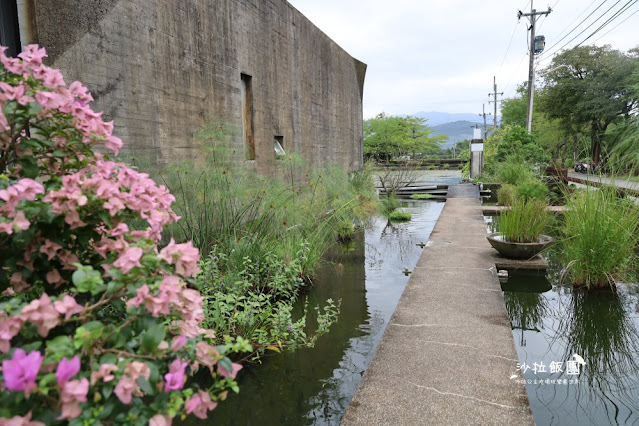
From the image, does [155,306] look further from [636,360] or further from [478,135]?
[478,135]

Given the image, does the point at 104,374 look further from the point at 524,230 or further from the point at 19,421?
the point at 524,230

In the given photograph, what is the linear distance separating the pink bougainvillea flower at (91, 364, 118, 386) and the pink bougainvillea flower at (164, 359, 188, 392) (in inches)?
4.0

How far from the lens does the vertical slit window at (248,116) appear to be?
22.1 feet

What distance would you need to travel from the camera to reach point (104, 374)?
2.72 ft

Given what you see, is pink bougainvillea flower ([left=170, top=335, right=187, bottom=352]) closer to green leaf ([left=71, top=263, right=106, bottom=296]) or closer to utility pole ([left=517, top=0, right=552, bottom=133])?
green leaf ([left=71, top=263, right=106, bottom=296])

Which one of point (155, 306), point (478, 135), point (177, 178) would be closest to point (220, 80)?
point (177, 178)

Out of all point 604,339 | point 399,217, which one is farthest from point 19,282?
point 399,217

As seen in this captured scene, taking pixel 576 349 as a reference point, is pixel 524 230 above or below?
above

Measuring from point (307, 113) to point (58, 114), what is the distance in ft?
28.8

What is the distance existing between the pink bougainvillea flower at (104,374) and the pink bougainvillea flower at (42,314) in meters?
0.14

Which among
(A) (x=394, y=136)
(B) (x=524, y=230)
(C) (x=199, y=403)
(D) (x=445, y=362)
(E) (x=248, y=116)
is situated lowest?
(D) (x=445, y=362)

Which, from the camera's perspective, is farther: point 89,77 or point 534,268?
point 534,268

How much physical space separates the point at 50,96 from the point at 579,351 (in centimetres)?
292

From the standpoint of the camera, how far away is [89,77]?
140 inches
